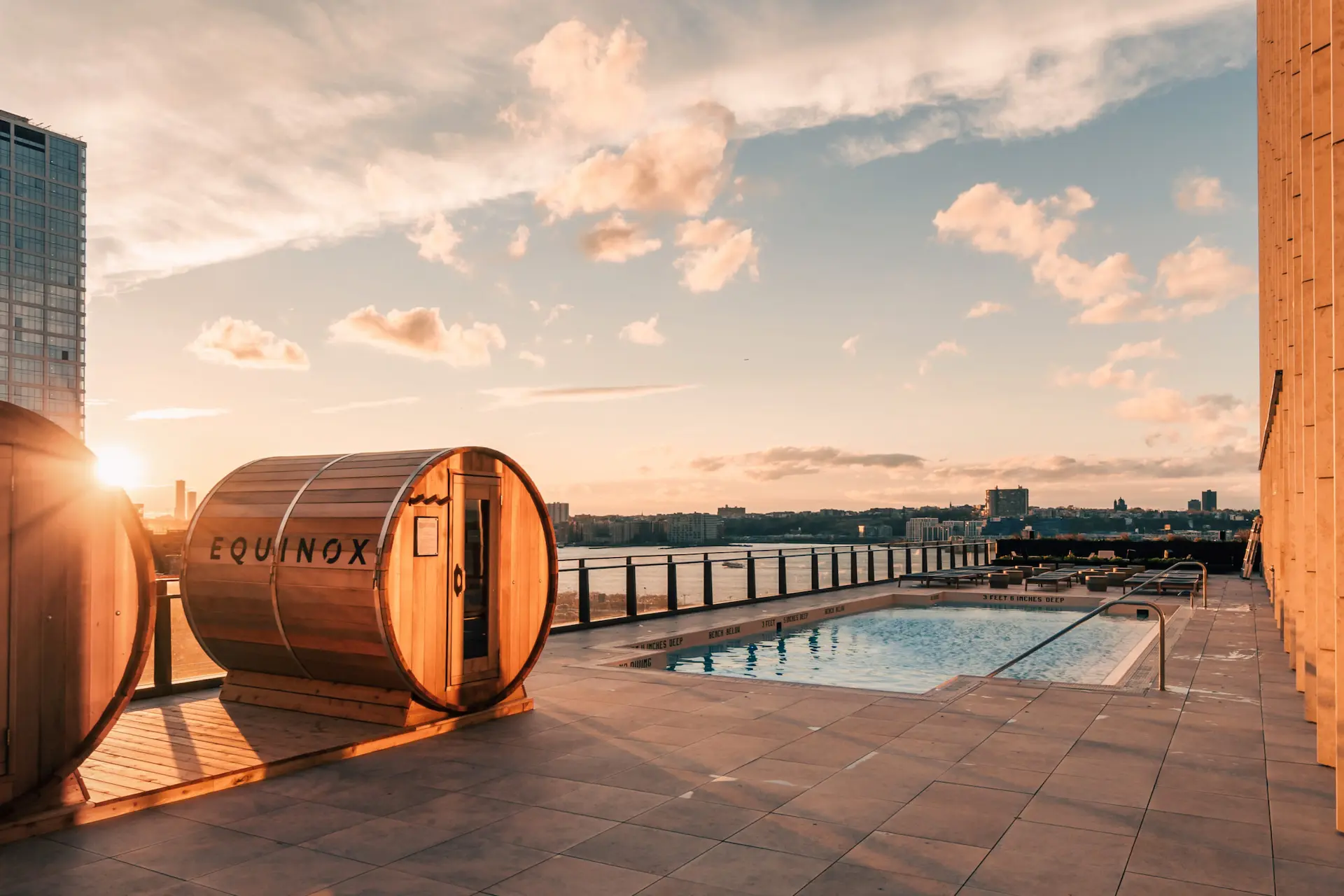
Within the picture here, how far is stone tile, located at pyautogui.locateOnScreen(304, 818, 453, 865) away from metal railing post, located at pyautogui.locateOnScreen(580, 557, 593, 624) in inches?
354

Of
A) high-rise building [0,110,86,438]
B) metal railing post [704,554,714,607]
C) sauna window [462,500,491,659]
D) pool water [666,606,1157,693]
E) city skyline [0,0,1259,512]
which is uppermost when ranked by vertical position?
high-rise building [0,110,86,438]

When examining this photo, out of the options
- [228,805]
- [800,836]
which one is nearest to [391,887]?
[228,805]

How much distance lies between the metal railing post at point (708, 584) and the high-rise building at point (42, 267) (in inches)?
7030

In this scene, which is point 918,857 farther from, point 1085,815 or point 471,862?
point 471,862

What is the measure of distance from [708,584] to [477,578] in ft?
32.9

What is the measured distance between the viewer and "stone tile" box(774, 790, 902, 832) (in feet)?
16.5

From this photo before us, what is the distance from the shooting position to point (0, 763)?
4.85 m

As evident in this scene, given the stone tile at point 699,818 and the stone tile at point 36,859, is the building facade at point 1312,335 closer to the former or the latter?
the stone tile at point 699,818

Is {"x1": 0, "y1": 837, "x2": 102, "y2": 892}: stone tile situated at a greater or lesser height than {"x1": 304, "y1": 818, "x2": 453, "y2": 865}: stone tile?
greater

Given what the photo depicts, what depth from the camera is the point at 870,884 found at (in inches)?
163

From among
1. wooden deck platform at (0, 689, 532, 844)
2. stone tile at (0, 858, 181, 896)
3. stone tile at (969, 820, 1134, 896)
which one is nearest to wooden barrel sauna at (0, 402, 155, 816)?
wooden deck platform at (0, 689, 532, 844)

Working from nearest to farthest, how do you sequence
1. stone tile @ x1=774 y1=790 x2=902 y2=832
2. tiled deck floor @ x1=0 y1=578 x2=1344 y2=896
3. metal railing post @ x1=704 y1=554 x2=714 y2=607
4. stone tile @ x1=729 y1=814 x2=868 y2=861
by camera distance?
tiled deck floor @ x1=0 y1=578 x2=1344 y2=896 → stone tile @ x1=729 y1=814 x2=868 y2=861 → stone tile @ x1=774 y1=790 x2=902 y2=832 → metal railing post @ x1=704 y1=554 x2=714 y2=607

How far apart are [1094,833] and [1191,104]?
50.9 feet

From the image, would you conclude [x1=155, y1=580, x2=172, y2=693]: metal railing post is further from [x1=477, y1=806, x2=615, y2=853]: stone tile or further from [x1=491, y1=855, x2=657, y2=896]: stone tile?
[x1=491, y1=855, x2=657, y2=896]: stone tile
